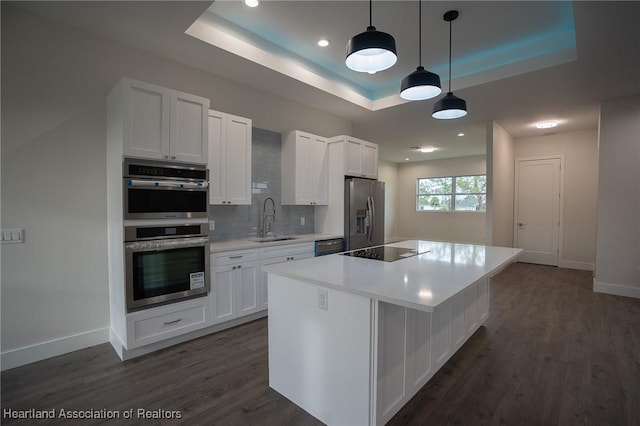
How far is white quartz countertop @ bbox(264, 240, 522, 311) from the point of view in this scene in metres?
1.46

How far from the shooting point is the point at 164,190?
2.70 metres

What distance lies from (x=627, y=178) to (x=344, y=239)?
417 centimetres

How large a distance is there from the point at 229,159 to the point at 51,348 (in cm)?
236

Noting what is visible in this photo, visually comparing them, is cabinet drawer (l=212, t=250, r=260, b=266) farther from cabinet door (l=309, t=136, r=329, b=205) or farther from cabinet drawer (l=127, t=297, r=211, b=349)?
cabinet door (l=309, t=136, r=329, b=205)

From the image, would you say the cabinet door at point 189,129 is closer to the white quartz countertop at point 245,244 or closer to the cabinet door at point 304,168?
the white quartz countertop at point 245,244

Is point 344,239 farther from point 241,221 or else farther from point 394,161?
point 394,161

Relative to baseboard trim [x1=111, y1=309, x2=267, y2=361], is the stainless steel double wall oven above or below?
above

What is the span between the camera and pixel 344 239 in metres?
4.47

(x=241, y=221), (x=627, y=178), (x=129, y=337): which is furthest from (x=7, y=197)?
(x=627, y=178)

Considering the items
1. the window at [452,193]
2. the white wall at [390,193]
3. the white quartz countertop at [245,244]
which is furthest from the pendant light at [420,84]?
the window at [452,193]

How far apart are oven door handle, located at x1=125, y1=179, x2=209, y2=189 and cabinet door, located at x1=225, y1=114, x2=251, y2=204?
23.4 inches

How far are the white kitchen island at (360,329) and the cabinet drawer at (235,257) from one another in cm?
117

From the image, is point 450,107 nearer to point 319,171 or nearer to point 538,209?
point 319,171

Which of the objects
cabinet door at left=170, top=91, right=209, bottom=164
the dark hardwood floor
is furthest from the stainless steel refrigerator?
cabinet door at left=170, top=91, right=209, bottom=164
